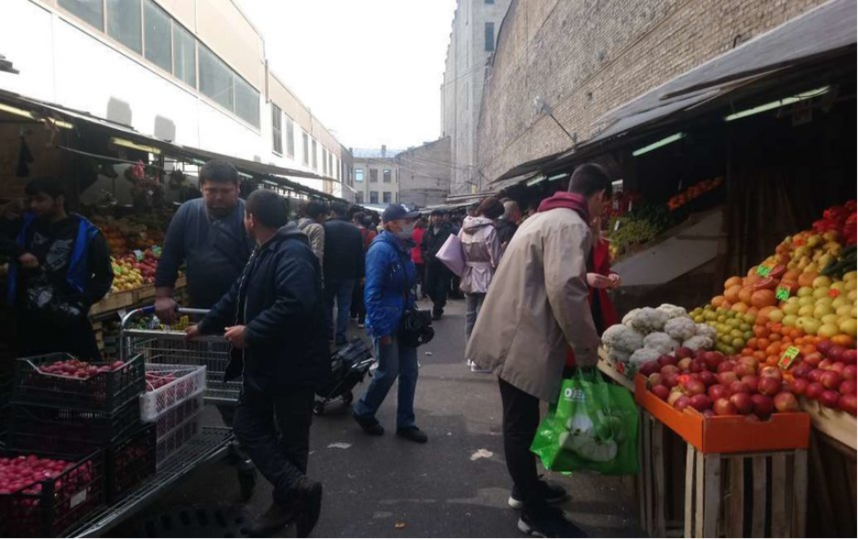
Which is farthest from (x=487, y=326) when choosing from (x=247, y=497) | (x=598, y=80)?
(x=598, y=80)

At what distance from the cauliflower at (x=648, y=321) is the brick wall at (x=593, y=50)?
5.03 metres

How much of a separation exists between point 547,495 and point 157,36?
1428 cm

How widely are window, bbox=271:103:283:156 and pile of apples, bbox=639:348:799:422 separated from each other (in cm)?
2542

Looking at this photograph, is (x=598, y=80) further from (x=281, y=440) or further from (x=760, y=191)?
(x=281, y=440)

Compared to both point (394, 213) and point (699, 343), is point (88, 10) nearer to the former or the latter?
point (394, 213)

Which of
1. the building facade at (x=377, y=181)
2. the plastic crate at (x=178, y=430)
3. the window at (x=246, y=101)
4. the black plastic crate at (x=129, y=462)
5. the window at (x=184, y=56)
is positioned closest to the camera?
the black plastic crate at (x=129, y=462)

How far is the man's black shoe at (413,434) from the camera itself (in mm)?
4762

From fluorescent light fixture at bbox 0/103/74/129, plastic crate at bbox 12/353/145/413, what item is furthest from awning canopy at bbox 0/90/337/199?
plastic crate at bbox 12/353/145/413

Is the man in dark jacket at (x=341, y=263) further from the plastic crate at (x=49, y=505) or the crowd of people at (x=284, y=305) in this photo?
the plastic crate at (x=49, y=505)

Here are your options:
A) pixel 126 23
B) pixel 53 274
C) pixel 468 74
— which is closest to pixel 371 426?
pixel 53 274

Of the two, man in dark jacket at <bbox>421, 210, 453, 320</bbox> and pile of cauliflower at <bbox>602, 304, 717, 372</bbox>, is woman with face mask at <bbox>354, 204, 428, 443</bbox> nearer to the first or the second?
pile of cauliflower at <bbox>602, 304, 717, 372</bbox>

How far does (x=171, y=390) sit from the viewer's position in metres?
3.43

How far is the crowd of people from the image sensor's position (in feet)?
10.2

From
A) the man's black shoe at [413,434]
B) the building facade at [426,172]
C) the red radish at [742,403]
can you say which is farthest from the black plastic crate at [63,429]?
the building facade at [426,172]
